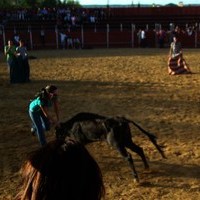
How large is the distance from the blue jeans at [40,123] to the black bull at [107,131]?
0.69 metres

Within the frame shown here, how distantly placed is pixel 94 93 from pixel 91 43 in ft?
69.9

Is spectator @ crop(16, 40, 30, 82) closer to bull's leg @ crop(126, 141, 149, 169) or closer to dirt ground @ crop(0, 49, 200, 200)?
dirt ground @ crop(0, 49, 200, 200)

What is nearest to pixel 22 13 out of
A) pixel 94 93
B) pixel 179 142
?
pixel 94 93

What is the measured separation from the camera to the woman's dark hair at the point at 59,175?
1668 mm

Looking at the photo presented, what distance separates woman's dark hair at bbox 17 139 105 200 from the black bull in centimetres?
508

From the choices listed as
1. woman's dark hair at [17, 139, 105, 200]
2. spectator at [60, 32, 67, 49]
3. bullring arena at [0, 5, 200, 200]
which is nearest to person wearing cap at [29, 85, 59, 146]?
bullring arena at [0, 5, 200, 200]

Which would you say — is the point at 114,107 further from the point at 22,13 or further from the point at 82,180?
the point at 22,13

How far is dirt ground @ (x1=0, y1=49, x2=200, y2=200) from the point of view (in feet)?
22.4

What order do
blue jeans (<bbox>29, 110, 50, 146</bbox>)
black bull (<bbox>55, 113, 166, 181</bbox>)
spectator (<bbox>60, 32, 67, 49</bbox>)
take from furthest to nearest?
spectator (<bbox>60, 32, 67, 49</bbox>)
blue jeans (<bbox>29, 110, 50, 146</bbox>)
black bull (<bbox>55, 113, 166, 181</bbox>)

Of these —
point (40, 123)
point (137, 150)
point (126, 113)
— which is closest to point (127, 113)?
point (126, 113)

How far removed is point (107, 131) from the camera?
23.0 ft

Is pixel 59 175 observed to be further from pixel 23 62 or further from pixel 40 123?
pixel 23 62

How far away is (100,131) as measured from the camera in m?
7.12

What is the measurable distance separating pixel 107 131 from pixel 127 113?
4.37 metres
